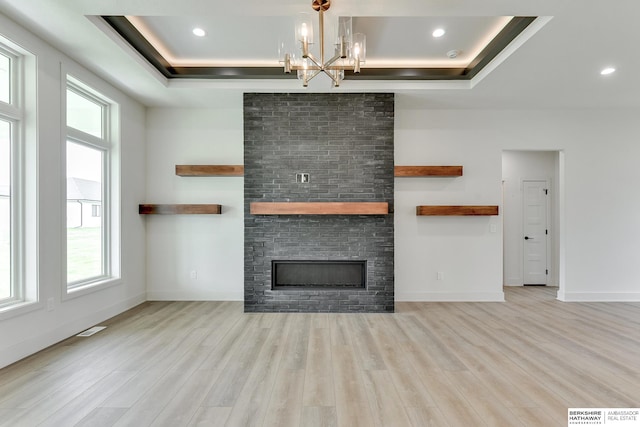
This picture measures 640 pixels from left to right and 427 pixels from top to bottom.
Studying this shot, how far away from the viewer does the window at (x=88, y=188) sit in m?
3.42

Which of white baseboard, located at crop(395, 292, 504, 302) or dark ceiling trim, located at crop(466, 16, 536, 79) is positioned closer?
dark ceiling trim, located at crop(466, 16, 536, 79)

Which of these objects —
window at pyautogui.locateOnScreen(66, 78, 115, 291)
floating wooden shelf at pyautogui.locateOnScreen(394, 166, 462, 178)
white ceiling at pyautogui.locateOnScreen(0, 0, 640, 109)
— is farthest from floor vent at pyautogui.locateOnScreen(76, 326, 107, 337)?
floating wooden shelf at pyautogui.locateOnScreen(394, 166, 462, 178)

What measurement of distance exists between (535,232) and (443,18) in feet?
15.3

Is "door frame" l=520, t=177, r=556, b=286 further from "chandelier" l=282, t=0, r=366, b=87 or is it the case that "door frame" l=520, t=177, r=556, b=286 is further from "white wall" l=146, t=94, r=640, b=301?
"chandelier" l=282, t=0, r=366, b=87

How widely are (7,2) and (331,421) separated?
3831 millimetres

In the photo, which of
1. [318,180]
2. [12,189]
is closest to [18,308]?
[12,189]

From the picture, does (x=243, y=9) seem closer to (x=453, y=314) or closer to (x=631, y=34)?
(x=631, y=34)

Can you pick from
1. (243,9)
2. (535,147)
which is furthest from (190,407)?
(535,147)

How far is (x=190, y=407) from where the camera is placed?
6.62 feet

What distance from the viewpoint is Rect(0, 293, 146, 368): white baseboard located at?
2.59m

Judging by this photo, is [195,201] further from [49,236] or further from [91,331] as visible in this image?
[91,331]

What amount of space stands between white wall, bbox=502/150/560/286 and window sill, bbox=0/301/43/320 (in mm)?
6754

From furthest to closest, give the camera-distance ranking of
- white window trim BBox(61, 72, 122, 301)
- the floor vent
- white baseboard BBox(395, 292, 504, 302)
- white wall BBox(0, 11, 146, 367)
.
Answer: white baseboard BBox(395, 292, 504, 302) → white window trim BBox(61, 72, 122, 301) → the floor vent → white wall BBox(0, 11, 146, 367)

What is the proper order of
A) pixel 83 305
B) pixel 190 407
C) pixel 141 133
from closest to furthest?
pixel 190 407
pixel 83 305
pixel 141 133
